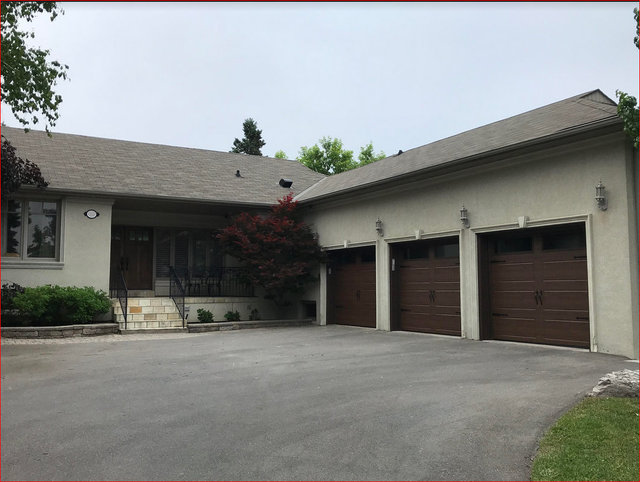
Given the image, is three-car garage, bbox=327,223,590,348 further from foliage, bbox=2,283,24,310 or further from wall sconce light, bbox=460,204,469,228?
foliage, bbox=2,283,24,310

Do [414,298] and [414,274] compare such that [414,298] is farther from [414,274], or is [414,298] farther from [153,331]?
[153,331]

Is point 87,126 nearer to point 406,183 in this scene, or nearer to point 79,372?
point 406,183

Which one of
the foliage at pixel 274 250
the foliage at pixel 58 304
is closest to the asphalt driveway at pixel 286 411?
the foliage at pixel 58 304

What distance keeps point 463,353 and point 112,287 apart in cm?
1310

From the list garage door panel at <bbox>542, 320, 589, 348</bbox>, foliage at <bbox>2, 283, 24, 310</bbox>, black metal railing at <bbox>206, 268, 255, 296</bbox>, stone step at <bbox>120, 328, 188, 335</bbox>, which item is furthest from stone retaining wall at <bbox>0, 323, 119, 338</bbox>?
garage door panel at <bbox>542, 320, 589, 348</bbox>

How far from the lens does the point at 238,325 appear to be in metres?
16.0

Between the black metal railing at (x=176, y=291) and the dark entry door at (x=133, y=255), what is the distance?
0.93m

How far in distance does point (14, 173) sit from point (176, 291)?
7.18 meters

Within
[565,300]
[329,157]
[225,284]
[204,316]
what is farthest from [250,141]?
[565,300]

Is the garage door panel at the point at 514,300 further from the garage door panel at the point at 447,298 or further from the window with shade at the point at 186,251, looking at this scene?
the window with shade at the point at 186,251

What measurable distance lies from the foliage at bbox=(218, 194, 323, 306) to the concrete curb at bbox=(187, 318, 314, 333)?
1059 millimetres

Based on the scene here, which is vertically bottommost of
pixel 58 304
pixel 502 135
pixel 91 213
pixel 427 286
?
pixel 58 304

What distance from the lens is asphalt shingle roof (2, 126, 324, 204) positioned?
16.0 m

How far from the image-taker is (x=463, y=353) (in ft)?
32.6
